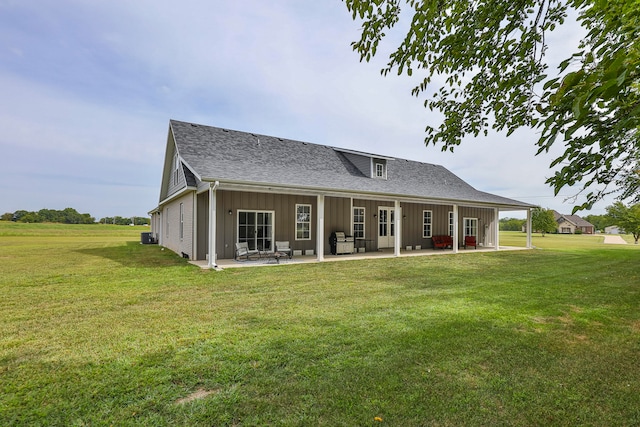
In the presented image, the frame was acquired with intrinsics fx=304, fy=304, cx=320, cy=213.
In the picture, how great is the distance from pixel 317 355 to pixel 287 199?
9417mm

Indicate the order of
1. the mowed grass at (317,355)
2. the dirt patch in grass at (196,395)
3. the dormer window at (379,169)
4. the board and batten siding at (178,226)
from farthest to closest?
the dormer window at (379,169) < the board and batten siding at (178,226) < the dirt patch in grass at (196,395) < the mowed grass at (317,355)

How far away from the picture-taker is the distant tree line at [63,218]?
47.8m

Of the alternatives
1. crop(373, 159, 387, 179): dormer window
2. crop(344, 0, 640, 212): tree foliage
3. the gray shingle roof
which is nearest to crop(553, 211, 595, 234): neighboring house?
the gray shingle roof

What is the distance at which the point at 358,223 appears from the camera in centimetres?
1432

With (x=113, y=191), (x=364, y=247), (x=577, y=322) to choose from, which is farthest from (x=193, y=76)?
(x=113, y=191)

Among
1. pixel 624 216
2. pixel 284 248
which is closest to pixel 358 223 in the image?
pixel 284 248

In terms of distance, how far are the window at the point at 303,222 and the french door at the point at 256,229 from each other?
1.19m

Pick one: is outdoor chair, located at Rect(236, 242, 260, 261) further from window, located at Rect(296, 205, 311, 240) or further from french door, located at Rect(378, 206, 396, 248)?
french door, located at Rect(378, 206, 396, 248)

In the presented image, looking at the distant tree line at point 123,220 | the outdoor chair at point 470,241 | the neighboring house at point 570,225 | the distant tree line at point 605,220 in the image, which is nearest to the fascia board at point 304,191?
the outdoor chair at point 470,241

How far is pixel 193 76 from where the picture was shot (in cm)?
1278

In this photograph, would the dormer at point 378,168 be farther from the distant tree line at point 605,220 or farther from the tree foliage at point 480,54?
the distant tree line at point 605,220

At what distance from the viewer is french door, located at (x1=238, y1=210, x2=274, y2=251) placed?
11523mm

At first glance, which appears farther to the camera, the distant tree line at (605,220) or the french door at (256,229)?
the distant tree line at (605,220)

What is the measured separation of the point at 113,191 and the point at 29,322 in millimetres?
46036
